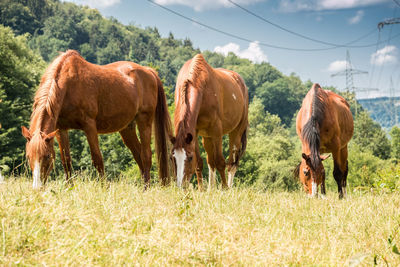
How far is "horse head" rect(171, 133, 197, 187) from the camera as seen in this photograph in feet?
18.2

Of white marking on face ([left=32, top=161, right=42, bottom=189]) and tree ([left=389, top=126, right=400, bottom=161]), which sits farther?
tree ([left=389, top=126, right=400, bottom=161])

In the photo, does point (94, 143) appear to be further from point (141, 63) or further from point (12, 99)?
point (141, 63)

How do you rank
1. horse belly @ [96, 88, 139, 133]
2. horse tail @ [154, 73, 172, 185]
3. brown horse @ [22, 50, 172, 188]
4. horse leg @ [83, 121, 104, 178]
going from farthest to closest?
horse tail @ [154, 73, 172, 185]
horse belly @ [96, 88, 139, 133]
horse leg @ [83, 121, 104, 178]
brown horse @ [22, 50, 172, 188]

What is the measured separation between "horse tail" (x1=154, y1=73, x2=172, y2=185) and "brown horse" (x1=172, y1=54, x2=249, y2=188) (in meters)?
0.63

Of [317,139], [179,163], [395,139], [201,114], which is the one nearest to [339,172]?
[317,139]

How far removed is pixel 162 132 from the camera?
7.71 m

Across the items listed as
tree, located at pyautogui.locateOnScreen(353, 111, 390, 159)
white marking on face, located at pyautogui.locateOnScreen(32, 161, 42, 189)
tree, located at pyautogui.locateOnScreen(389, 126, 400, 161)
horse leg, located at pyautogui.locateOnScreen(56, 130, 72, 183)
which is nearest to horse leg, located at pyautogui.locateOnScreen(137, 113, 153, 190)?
horse leg, located at pyautogui.locateOnScreen(56, 130, 72, 183)

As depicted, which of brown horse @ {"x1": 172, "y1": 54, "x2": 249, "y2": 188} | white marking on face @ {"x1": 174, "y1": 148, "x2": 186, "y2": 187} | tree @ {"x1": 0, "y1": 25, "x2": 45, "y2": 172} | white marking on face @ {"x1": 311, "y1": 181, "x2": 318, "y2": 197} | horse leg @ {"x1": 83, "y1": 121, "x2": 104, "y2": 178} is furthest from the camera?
tree @ {"x1": 0, "y1": 25, "x2": 45, "y2": 172}

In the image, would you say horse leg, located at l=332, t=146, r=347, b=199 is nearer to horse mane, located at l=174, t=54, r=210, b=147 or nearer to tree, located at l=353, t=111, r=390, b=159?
horse mane, located at l=174, t=54, r=210, b=147

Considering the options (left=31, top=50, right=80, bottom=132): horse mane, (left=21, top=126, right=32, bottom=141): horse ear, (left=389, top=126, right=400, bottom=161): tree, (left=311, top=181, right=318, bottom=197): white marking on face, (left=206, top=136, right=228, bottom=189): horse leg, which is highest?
(left=31, top=50, right=80, bottom=132): horse mane

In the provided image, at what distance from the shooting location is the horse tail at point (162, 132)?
7348 millimetres

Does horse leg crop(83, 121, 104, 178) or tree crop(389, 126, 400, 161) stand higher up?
horse leg crop(83, 121, 104, 178)

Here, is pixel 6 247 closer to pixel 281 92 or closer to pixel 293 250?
pixel 293 250

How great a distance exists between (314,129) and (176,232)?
5447 millimetres
